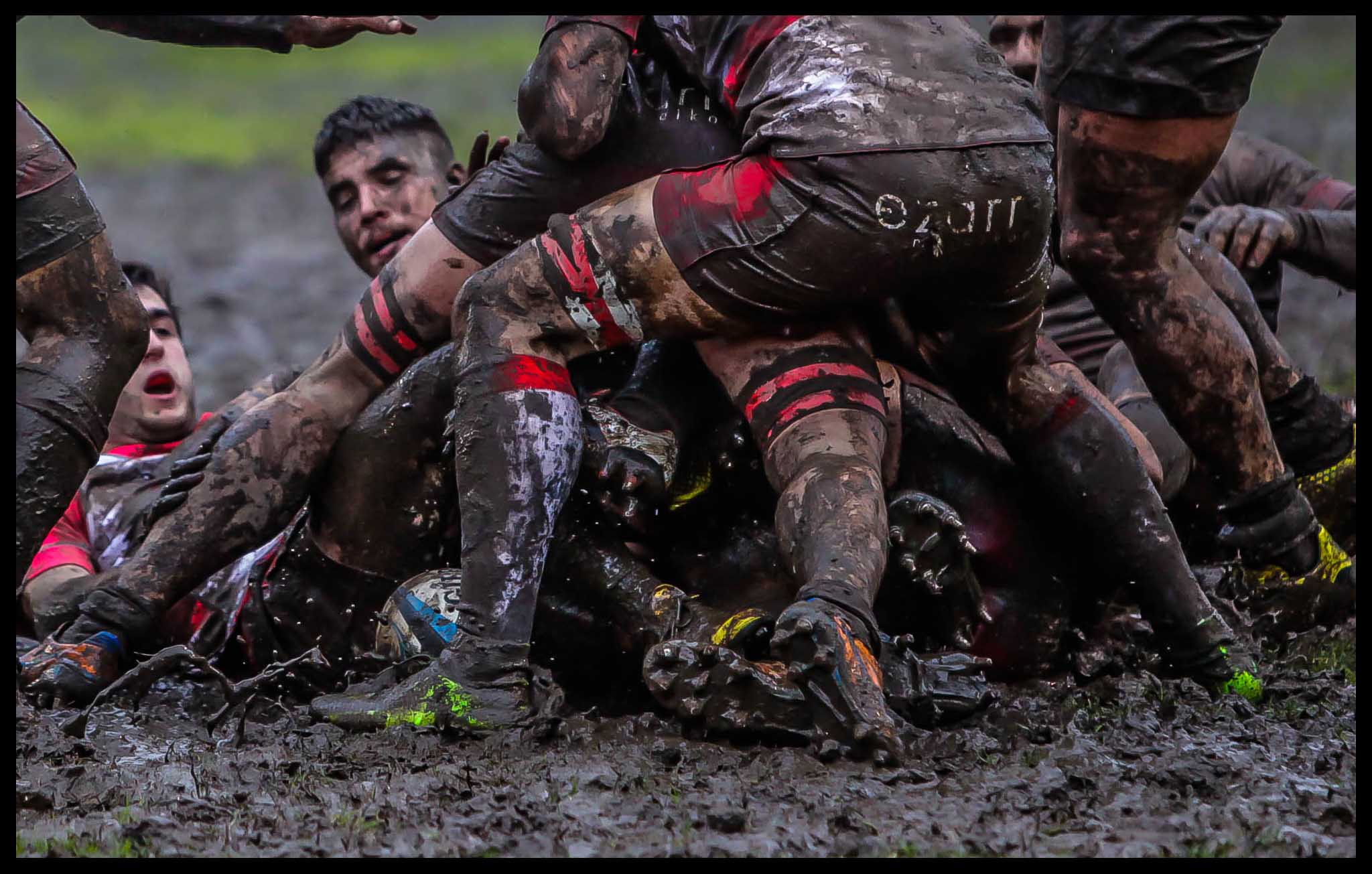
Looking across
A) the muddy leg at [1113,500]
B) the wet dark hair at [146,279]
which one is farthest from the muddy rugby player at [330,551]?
the wet dark hair at [146,279]

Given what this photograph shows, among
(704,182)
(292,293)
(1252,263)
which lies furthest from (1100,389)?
(292,293)

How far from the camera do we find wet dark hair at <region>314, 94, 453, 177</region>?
15.7 feet

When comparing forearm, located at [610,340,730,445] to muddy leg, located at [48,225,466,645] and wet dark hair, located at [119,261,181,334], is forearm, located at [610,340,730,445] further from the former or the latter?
wet dark hair, located at [119,261,181,334]

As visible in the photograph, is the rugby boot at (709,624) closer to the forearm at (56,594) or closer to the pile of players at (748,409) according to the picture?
the pile of players at (748,409)

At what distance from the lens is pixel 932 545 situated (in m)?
3.10

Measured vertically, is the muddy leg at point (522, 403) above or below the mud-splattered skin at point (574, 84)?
below

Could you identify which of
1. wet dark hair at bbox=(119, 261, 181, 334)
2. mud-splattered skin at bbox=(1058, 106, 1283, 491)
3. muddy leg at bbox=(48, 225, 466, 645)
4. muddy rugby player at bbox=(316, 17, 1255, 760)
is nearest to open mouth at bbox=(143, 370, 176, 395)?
wet dark hair at bbox=(119, 261, 181, 334)

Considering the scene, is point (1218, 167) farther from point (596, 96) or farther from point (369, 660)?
point (369, 660)

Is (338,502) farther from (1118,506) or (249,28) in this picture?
(1118,506)

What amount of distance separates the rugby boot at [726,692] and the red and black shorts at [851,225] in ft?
2.22

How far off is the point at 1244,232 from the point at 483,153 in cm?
216

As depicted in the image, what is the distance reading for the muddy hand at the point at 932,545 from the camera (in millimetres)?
3082

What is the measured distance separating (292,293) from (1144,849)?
31.5 feet

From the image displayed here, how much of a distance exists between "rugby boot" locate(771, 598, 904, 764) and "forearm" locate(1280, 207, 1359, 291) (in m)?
2.82
